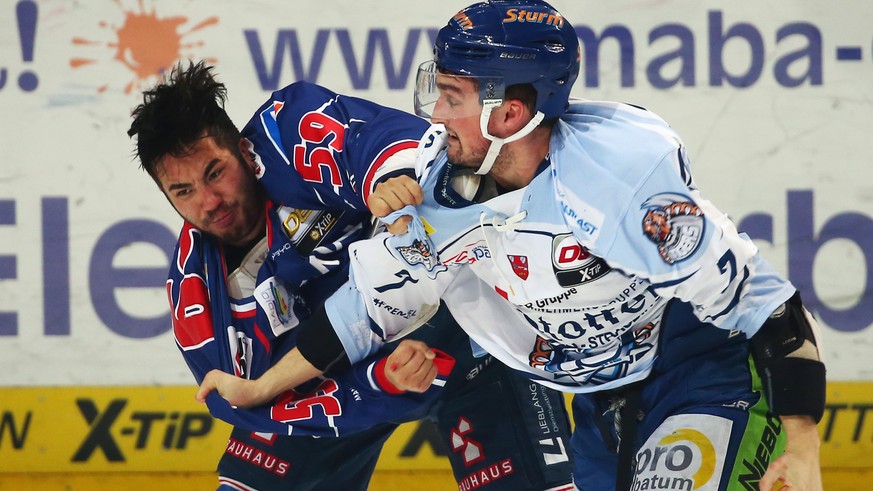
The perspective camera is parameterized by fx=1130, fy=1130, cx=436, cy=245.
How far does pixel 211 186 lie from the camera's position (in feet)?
9.22

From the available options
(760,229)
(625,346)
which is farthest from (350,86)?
(625,346)

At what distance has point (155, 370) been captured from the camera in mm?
4137

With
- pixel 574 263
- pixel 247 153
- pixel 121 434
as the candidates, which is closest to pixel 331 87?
pixel 247 153

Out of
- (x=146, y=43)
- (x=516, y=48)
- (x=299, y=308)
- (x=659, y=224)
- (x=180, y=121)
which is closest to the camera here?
(x=659, y=224)

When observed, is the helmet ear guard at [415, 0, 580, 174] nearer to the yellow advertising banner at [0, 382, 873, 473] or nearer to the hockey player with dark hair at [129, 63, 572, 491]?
the hockey player with dark hair at [129, 63, 572, 491]

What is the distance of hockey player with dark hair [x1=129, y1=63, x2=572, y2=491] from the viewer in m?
2.72

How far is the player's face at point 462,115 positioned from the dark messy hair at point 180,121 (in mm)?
844

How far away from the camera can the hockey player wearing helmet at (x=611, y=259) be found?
201 cm

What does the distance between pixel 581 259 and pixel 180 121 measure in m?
1.16

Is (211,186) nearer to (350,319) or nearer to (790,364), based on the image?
(350,319)

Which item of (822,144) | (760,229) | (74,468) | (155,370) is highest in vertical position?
(822,144)

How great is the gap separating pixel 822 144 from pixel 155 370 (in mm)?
2530

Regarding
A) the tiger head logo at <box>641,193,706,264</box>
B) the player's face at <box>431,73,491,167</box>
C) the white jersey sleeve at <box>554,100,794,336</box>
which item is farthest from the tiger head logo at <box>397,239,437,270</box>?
the tiger head logo at <box>641,193,706,264</box>

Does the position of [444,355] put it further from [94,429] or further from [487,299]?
[94,429]
